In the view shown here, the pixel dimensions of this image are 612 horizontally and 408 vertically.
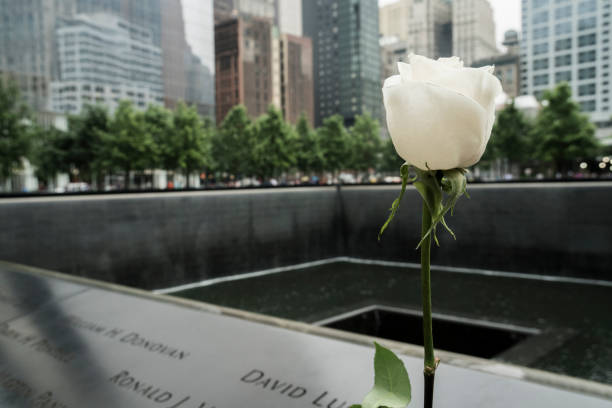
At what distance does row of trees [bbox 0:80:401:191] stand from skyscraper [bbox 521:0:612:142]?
43.9 metres

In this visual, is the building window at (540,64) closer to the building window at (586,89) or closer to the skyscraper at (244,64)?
the building window at (586,89)

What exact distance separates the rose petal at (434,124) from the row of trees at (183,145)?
23945 millimetres

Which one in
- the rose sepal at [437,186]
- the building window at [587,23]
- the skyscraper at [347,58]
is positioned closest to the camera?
the rose sepal at [437,186]

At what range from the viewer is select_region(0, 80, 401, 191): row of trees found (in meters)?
27.2

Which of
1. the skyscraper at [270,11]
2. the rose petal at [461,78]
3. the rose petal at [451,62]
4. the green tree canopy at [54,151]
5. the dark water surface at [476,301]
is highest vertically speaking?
the skyscraper at [270,11]

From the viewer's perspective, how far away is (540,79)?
2645 inches

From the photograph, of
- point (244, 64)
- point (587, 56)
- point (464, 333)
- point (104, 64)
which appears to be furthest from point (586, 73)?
point (464, 333)

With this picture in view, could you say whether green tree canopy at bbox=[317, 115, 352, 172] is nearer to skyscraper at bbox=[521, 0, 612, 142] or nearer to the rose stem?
the rose stem

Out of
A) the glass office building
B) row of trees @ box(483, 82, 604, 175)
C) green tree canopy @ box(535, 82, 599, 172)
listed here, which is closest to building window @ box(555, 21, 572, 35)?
row of trees @ box(483, 82, 604, 175)

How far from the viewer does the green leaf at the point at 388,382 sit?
52 centimetres

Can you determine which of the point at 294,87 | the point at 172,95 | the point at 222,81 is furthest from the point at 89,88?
the point at 294,87

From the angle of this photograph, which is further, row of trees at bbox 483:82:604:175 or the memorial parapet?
row of trees at bbox 483:82:604:175

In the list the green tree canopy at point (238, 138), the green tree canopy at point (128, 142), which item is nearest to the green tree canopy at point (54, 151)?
the green tree canopy at point (128, 142)

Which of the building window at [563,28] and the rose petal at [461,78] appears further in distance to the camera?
the building window at [563,28]
